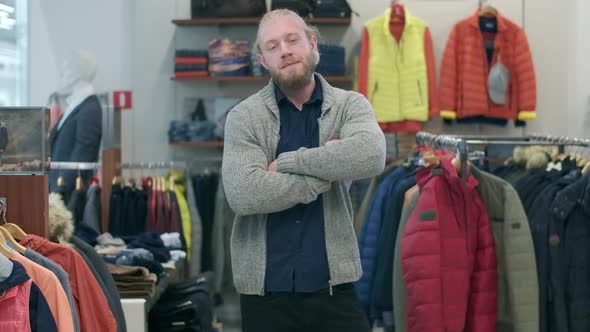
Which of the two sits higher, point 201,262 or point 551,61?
point 551,61

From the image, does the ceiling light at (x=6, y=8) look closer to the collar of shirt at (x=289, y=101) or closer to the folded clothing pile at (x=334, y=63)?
the folded clothing pile at (x=334, y=63)

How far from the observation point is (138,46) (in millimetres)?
7285

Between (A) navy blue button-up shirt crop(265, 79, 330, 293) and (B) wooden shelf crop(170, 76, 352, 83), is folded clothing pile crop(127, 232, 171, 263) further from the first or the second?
(A) navy blue button-up shirt crop(265, 79, 330, 293)

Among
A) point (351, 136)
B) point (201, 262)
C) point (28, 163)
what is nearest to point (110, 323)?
point (28, 163)

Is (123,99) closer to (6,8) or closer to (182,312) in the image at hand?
(6,8)

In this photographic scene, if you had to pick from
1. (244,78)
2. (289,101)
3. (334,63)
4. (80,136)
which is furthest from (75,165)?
(289,101)

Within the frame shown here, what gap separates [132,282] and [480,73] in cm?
358

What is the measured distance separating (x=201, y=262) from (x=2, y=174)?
353cm

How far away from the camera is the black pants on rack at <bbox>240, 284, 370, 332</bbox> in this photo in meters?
2.64

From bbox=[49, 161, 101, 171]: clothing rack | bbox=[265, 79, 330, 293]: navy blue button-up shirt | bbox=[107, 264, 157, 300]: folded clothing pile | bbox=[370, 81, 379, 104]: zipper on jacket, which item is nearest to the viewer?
bbox=[265, 79, 330, 293]: navy blue button-up shirt

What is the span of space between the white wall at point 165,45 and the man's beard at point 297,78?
4.36m

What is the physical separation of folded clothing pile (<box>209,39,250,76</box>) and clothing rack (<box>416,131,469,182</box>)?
235 centimetres

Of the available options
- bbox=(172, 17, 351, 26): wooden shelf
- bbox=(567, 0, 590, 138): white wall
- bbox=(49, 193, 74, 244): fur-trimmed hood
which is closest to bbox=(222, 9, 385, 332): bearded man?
bbox=(49, 193, 74, 244): fur-trimmed hood

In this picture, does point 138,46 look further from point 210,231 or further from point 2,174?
point 2,174
